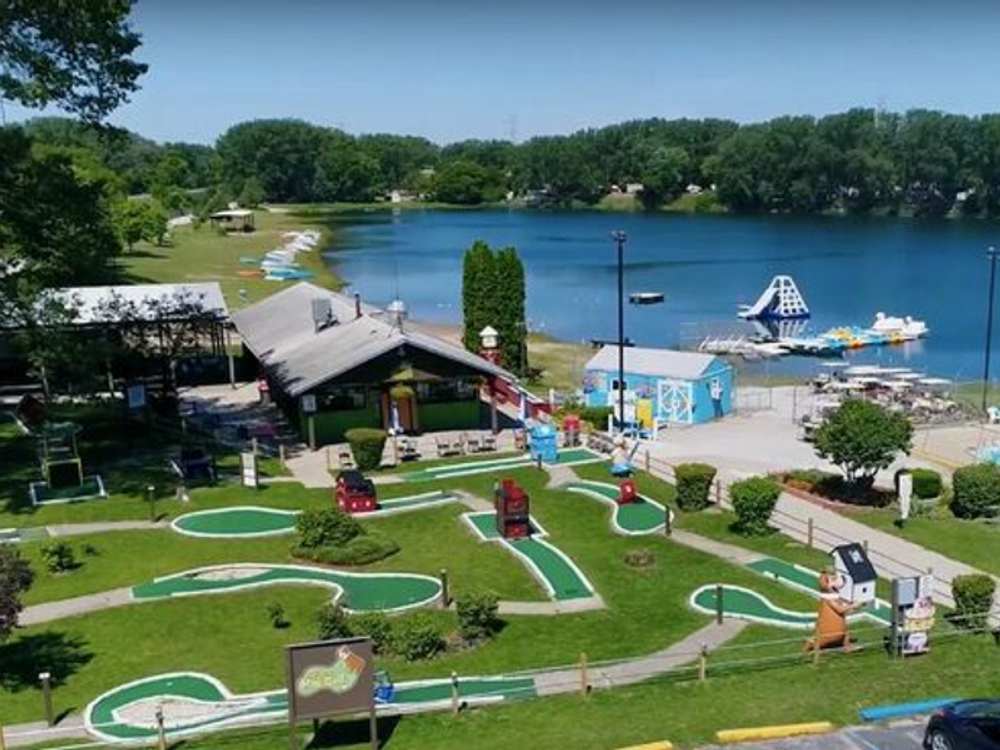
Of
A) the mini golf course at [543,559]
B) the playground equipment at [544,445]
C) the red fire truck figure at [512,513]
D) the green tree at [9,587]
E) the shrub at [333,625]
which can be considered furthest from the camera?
the playground equipment at [544,445]

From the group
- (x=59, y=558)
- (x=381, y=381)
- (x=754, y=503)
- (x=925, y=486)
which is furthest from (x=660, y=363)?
(x=59, y=558)

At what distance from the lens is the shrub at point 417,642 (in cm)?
2031

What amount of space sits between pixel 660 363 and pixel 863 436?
15.4 metres

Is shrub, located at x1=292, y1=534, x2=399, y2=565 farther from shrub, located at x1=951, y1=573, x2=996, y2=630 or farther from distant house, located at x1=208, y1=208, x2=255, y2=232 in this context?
distant house, located at x1=208, y1=208, x2=255, y2=232

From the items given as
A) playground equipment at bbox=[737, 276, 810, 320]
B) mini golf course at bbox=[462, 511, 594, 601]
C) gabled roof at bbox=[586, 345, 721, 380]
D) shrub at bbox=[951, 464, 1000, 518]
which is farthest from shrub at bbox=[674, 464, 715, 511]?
playground equipment at bbox=[737, 276, 810, 320]

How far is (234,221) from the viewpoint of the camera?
15825 centimetres

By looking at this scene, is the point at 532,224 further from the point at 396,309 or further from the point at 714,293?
the point at 396,309

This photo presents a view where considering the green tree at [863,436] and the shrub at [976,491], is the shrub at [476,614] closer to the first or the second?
the green tree at [863,436]

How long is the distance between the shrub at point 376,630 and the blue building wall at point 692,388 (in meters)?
24.3

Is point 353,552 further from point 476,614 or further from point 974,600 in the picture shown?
point 974,600

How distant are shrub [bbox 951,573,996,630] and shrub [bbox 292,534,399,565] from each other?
42.4ft

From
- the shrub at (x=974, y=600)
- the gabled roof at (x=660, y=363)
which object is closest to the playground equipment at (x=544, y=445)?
the gabled roof at (x=660, y=363)

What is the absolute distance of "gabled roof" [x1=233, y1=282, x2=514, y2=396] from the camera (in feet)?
126

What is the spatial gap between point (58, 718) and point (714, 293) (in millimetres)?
86838
